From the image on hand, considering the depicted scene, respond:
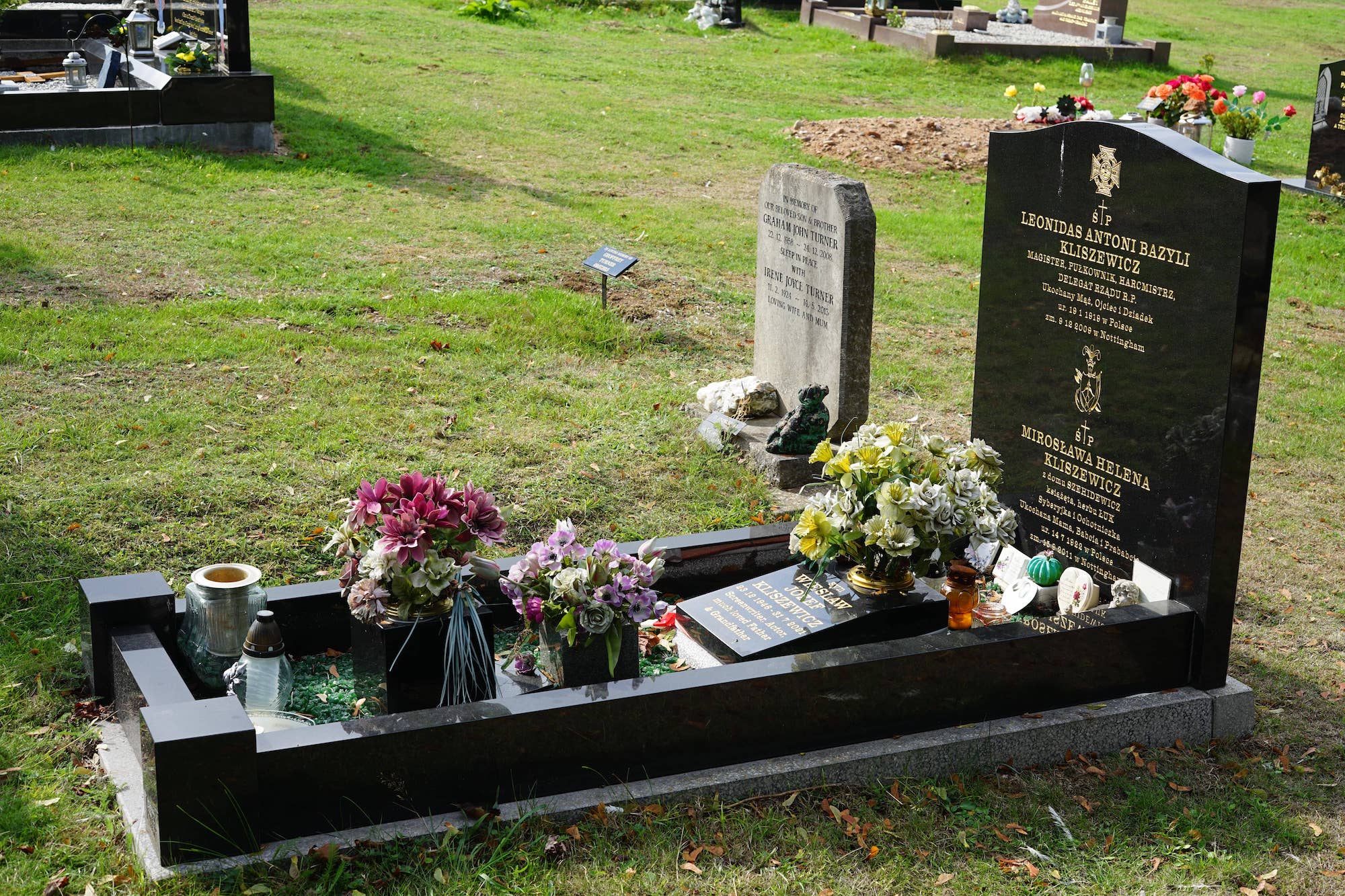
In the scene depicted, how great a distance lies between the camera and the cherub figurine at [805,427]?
24.3 ft

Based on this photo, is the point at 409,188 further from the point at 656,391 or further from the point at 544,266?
the point at 656,391

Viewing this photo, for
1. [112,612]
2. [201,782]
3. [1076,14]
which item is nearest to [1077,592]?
[201,782]

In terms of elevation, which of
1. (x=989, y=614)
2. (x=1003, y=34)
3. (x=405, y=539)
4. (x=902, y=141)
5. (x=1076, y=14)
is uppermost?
(x=1076, y=14)

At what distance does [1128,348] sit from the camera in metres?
5.32

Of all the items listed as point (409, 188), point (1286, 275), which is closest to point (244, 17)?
point (409, 188)

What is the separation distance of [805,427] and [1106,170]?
2507mm

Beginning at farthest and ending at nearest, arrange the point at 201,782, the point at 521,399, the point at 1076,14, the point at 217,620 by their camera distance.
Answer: the point at 1076,14 < the point at 521,399 < the point at 217,620 < the point at 201,782

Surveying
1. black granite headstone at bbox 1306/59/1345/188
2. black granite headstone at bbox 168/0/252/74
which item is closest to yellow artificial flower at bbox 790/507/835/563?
black granite headstone at bbox 168/0/252/74

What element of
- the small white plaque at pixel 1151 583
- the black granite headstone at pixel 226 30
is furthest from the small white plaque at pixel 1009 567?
the black granite headstone at pixel 226 30

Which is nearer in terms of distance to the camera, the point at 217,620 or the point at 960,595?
the point at 217,620

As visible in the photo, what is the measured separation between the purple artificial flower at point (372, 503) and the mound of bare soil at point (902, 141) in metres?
12.1

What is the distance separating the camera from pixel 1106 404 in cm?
548

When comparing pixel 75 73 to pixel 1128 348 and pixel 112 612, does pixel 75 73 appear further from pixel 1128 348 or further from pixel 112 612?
pixel 1128 348

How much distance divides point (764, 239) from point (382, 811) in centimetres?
488
